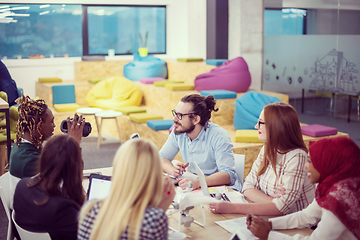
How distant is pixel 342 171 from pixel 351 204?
0.13 m

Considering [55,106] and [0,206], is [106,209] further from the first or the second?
[55,106]

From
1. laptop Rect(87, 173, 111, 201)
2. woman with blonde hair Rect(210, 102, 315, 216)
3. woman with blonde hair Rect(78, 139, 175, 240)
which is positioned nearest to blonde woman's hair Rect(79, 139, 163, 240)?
woman with blonde hair Rect(78, 139, 175, 240)

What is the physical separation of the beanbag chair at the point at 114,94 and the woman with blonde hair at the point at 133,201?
5.70 m

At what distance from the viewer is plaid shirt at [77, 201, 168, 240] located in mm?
1263

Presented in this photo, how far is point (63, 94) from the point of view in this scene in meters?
7.19

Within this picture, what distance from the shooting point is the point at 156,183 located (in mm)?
1310

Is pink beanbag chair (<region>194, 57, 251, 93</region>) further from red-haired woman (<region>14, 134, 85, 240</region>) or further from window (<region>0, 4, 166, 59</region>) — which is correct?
red-haired woman (<region>14, 134, 85, 240</region>)

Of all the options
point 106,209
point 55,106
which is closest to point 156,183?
point 106,209

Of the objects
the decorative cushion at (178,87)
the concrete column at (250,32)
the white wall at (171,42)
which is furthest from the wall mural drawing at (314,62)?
the white wall at (171,42)

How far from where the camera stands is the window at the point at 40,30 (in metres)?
8.40

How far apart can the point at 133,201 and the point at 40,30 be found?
27.1 feet

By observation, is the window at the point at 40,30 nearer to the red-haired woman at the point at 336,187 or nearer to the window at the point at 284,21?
the window at the point at 284,21

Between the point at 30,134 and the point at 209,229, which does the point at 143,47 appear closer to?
the point at 30,134

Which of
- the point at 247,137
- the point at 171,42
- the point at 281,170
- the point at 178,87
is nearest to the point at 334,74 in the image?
the point at 247,137
